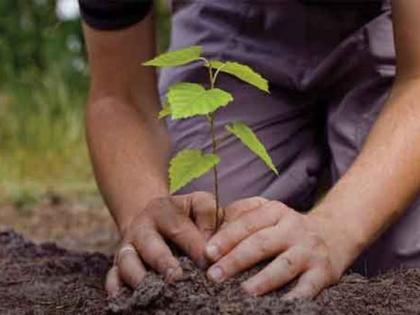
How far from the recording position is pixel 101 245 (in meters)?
3.38

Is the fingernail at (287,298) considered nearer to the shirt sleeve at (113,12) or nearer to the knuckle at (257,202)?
the knuckle at (257,202)

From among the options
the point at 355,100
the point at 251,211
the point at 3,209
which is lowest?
the point at 3,209

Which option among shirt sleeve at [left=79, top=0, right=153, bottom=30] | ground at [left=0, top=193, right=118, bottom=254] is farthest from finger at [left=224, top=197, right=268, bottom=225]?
ground at [left=0, top=193, right=118, bottom=254]

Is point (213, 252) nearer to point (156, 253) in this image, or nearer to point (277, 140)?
point (156, 253)

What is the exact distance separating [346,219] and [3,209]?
226cm

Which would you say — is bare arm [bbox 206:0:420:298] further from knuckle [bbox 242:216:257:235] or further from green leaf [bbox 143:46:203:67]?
green leaf [bbox 143:46:203:67]

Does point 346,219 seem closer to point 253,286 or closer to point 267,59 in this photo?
point 253,286

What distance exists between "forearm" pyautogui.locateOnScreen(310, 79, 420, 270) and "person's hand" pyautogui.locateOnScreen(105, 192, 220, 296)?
176 millimetres

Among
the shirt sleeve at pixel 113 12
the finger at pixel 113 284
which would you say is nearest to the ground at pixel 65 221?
the shirt sleeve at pixel 113 12

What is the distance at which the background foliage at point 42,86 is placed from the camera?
4.93m

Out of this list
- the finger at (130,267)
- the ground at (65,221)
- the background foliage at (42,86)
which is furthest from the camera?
the background foliage at (42,86)

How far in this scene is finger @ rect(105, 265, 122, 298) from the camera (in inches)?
75.9

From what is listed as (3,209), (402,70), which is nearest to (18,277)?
(402,70)

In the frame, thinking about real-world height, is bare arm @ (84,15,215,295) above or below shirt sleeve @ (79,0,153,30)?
below
